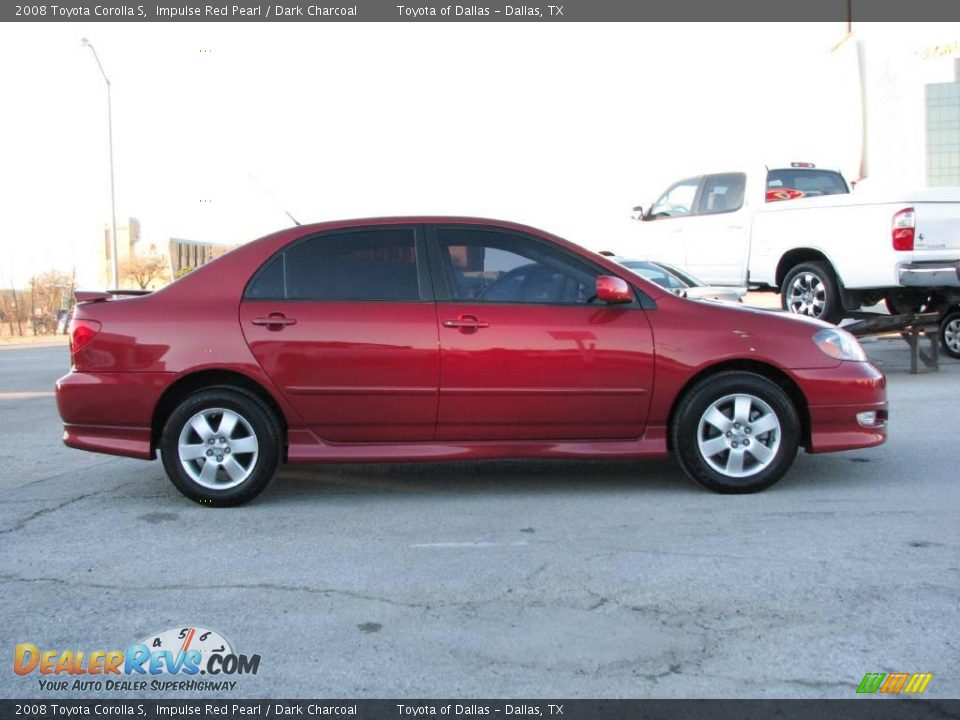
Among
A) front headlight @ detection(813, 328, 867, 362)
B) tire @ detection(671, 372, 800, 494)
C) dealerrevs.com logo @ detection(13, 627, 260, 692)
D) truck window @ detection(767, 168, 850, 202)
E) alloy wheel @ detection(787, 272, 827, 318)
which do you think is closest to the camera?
dealerrevs.com logo @ detection(13, 627, 260, 692)

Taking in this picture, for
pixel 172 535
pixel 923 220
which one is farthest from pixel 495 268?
pixel 923 220

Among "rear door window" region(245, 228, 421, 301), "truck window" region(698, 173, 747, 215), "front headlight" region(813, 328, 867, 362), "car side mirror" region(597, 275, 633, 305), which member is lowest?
"front headlight" region(813, 328, 867, 362)

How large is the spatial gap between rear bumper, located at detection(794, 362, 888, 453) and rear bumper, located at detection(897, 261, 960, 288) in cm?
469

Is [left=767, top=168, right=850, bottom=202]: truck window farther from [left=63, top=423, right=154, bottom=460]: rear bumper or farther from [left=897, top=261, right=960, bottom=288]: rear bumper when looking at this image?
[left=63, top=423, right=154, bottom=460]: rear bumper

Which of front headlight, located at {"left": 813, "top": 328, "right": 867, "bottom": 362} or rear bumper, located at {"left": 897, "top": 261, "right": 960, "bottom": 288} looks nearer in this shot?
front headlight, located at {"left": 813, "top": 328, "right": 867, "bottom": 362}

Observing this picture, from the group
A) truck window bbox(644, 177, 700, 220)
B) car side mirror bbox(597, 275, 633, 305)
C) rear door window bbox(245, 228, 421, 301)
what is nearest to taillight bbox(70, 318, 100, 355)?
rear door window bbox(245, 228, 421, 301)

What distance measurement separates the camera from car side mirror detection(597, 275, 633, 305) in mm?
5250

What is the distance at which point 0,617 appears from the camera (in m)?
3.65

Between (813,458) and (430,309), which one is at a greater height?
(430,309)

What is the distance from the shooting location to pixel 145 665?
3.23 metres

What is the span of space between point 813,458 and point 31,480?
5549 mm

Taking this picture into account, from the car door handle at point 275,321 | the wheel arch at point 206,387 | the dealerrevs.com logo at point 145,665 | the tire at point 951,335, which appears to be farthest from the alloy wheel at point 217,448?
the tire at point 951,335

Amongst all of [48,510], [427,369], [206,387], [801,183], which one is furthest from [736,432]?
[801,183]

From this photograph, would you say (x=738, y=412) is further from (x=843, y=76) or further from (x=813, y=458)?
(x=843, y=76)
